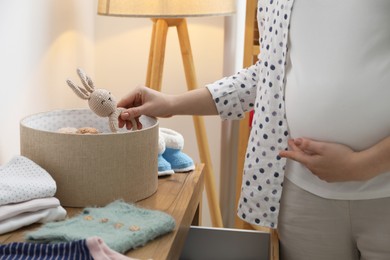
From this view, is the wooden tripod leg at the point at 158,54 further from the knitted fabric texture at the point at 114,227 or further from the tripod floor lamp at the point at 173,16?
the knitted fabric texture at the point at 114,227

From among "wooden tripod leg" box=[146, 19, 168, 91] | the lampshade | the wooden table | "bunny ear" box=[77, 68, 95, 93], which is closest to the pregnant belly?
the wooden table

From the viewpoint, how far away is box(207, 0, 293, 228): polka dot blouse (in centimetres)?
118

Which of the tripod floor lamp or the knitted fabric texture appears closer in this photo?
the knitted fabric texture

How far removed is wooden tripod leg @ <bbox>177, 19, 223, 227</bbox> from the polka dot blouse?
795mm

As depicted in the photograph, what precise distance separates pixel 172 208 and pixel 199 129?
0.95 meters

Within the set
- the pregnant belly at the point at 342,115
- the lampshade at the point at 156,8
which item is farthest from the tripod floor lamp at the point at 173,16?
the pregnant belly at the point at 342,115

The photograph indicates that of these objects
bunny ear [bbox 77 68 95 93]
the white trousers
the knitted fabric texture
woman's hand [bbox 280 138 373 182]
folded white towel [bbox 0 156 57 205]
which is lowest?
the white trousers

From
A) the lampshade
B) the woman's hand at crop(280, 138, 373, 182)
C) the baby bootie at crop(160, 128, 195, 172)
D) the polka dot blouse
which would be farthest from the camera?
the lampshade

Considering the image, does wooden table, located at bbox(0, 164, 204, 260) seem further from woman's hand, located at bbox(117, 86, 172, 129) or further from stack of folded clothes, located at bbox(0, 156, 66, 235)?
woman's hand, located at bbox(117, 86, 172, 129)

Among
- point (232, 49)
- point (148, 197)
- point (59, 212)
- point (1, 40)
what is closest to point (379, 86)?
point (148, 197)

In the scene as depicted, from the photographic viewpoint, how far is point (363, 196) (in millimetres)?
1087

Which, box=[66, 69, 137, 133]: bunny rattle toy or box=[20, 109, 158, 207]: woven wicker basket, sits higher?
box=[66, 69, 137, 133]: bunny rattle toy

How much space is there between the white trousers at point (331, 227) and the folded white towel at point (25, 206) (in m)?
0.46

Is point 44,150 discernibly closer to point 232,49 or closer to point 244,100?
point 244,100
